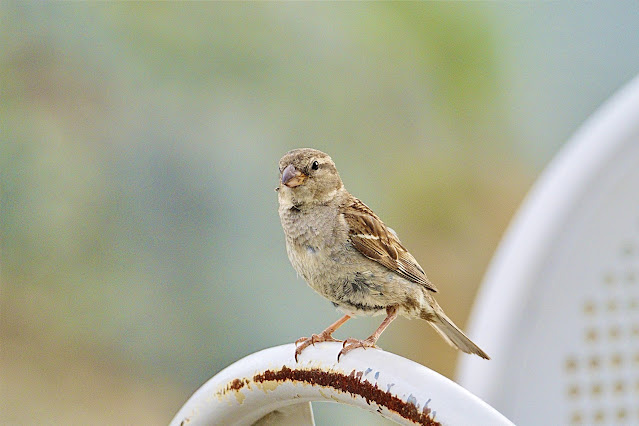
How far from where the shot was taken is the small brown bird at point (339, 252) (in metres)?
0.92

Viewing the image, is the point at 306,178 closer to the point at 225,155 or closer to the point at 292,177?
the point at 292,177

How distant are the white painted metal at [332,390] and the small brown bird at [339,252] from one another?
0.70ft

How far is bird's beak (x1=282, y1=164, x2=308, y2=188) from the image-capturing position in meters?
0.92

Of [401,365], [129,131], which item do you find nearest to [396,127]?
[129,131]

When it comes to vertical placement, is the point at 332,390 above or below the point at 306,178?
below

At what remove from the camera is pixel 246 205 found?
2.38 meters

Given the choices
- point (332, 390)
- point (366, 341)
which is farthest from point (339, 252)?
point (332, 390)

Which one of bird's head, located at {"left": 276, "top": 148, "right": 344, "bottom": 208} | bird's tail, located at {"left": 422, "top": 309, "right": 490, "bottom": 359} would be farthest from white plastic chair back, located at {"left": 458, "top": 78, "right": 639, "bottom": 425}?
bird's head, located at {"left": 276, "top": 148, "right": 344, "bottom": 208}

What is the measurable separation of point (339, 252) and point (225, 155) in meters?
1.45

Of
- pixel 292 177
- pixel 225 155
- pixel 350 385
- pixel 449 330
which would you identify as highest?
pixel 225 155

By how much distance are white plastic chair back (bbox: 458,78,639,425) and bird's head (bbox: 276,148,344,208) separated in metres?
0.50

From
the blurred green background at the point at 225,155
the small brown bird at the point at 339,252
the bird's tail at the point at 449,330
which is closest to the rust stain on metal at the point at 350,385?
the small brown bird at the point at 339,252

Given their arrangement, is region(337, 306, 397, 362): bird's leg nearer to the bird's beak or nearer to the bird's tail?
the bird's tail

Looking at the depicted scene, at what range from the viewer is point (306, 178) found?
3.05 feet
